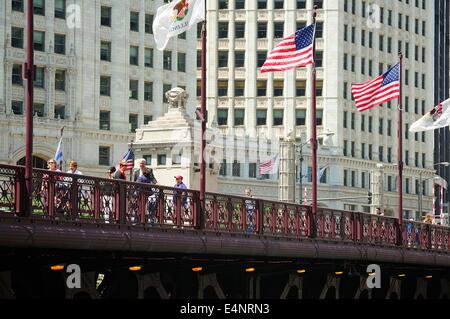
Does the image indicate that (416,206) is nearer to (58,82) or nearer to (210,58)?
(210,58)

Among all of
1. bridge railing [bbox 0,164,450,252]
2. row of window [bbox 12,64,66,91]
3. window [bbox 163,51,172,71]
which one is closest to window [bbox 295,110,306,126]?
window [bbox 163,51,172,71]

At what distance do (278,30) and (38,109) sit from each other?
4713 cm

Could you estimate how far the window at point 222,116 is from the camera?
159m

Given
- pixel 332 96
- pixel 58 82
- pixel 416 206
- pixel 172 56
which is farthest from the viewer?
pixel 416 206

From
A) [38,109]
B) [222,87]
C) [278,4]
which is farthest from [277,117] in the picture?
[38,109]

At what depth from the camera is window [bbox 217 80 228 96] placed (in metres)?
160

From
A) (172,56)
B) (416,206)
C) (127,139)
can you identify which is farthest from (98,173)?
(416,206)

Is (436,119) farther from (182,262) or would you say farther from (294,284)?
(182,262)

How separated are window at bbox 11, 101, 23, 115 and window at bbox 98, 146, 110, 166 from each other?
30.4 ft

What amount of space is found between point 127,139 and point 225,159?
1628cm
